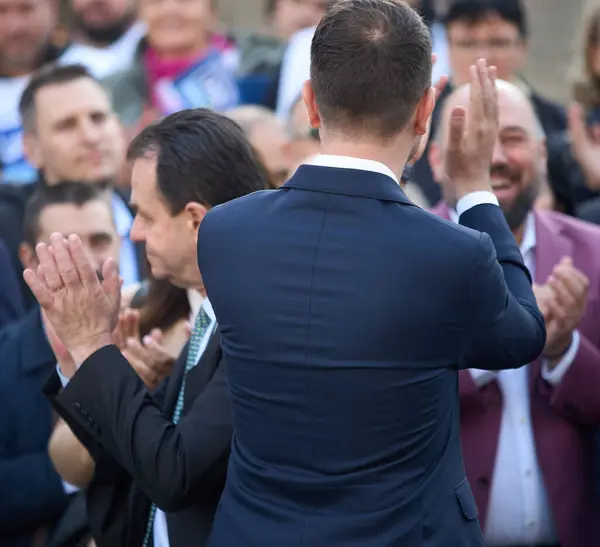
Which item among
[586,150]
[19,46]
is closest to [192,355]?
[586,150]

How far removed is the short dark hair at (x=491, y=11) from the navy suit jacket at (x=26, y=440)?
2793 millimetres

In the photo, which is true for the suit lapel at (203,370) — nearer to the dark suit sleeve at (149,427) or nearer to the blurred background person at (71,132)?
the dark suit sleeve at (149,427)

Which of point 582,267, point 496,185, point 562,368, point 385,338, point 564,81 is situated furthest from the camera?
point 564,81

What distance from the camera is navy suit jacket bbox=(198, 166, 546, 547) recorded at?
6.34 ft

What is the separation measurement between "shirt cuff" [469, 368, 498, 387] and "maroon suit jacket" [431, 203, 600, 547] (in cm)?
2

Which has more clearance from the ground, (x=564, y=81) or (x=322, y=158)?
(x=322, y=158)

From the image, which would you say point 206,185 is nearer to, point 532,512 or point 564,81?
point 532,512

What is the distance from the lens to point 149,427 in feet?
7.62

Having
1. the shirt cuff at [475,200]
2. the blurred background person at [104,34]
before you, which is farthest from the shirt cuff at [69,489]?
the blurred background person at [104,34]

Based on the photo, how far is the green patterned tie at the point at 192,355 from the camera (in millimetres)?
2627

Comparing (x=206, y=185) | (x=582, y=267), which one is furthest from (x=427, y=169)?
(x=206, y=185)

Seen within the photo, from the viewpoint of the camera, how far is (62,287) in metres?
2.38

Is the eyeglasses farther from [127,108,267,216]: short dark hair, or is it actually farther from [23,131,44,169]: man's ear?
[127,108,267,216]: short dark hair

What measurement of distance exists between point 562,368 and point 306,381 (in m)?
1.22
